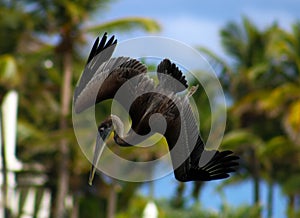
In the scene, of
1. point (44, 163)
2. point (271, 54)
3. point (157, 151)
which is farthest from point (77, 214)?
point (271, 54)

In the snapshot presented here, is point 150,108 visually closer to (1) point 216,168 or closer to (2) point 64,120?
(1) point 216,168

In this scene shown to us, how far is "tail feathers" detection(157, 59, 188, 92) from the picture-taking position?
28.1 ft

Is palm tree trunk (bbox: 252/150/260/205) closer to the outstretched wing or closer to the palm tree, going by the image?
the palm tree

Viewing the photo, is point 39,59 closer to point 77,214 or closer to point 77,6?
point 77,6

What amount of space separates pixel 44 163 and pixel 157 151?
6572 millimetres

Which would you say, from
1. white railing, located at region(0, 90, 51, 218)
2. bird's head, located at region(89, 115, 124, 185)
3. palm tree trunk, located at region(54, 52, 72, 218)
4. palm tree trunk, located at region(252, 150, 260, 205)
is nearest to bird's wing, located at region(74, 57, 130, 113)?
bird's head, located at region(89, 115, 124, 185)

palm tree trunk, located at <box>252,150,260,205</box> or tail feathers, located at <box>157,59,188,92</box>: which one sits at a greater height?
palm tree trunk, located at <box>252,150,260,205</box>

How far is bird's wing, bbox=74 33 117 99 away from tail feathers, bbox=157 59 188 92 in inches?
20.0

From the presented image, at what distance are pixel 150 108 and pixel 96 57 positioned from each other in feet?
2.42

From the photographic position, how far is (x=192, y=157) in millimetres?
8883

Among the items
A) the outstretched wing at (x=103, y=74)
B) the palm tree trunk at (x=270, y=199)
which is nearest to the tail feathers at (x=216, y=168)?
the outstretched wing at (x=103, y=74)

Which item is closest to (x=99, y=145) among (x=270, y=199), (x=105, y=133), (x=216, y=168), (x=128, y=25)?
(x=105, y=133)

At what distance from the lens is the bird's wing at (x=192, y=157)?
871 cm

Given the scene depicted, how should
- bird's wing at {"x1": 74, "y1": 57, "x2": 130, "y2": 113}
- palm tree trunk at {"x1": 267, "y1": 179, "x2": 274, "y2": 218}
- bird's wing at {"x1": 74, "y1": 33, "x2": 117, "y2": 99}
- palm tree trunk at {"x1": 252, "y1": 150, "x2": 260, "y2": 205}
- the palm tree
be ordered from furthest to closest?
1. palm tree trunk at {"x1": 267, "y1": 179, "x2": 274, "y2": 218}
2. palm tree trunk at {"x1": 252, "y1": 150, "x2": 260, "y2": 205}
3. the palm tree
4. bird's wing at {"x1": 74, "y1": 33, "x2": 117, "y2": 99}
5. bird's wing at {"x1": 74, "y1": 57, "x2": 130, "y2": 113}
